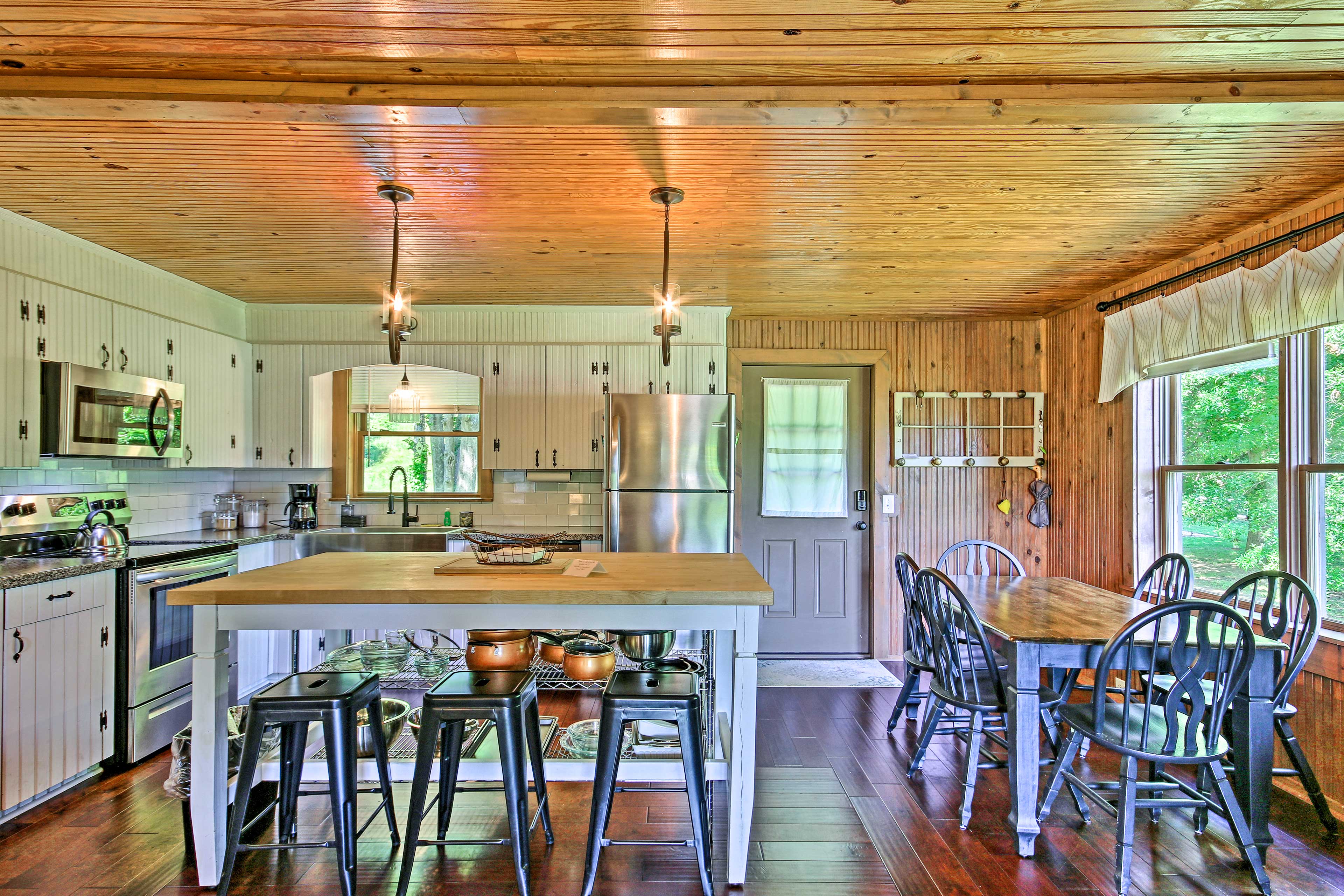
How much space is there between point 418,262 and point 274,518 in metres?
2.25

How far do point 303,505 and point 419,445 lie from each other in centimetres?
82

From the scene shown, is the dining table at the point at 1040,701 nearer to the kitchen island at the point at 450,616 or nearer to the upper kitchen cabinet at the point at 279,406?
the kitchen island at the point at 450,616

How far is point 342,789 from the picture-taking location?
6.77ft

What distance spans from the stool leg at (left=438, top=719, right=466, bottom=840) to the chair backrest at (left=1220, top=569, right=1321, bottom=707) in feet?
8.62

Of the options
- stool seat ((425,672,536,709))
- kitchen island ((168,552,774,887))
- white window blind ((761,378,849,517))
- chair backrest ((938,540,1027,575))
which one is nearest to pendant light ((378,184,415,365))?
kitchen island ((168,552,774,887))

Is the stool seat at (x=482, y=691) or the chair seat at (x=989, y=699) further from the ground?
the stool seat at (x=482, y=691)

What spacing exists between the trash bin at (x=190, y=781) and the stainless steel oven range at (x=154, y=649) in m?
0.70

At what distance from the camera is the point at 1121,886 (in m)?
2.18

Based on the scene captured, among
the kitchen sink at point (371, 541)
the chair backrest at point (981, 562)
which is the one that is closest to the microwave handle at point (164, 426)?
the kitchen sink at point (371, 541)

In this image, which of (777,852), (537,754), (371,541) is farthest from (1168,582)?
(371,541)

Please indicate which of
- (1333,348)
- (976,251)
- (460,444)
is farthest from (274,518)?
(1333,348)

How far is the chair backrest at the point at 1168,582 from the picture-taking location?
10.5 feet

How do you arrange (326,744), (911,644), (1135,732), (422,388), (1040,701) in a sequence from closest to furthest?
(326,744) < (1135,732) < (1040,701) < (911,644) < (422,388)

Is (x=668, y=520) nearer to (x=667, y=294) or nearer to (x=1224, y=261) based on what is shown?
(x=667, y=294)
